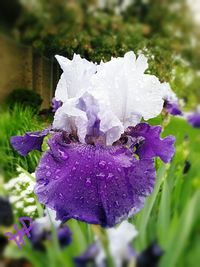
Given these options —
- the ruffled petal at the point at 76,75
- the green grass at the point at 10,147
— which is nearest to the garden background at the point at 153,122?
the green grass at the point at 10,147

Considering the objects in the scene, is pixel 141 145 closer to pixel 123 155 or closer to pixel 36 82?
pixel 123 155

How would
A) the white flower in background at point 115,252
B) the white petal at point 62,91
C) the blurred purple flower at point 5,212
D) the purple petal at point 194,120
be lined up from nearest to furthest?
the white flower in background at point 115,252 → the blurred purple flower at point 5,212 → the white petal at point 62,91 → the purple petal at point 194,120

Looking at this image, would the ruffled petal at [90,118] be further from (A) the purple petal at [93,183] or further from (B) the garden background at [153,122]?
(B) the garden background at [153,122]

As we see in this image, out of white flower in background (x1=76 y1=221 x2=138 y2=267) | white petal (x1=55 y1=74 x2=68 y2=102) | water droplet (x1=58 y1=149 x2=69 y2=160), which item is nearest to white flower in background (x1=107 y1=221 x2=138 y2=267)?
white flower in background (x1=76 y1=221 x2=138 y2=267)

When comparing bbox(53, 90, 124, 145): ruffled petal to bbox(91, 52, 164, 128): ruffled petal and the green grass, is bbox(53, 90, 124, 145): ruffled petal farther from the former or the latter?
the green grass

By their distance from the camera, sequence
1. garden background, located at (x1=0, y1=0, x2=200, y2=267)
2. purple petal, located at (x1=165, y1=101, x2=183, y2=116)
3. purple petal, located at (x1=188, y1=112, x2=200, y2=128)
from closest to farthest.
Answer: garden background, located at (x1=0, y1=0, x2=200, y2=267) → purple petal, located at (x1=165, y1=101, x2=183, y2=116) → purple petal, located at (x1=188, y1=112, x2=200, y2=128)

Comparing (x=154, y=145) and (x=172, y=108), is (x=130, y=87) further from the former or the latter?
(x=172, y=108)

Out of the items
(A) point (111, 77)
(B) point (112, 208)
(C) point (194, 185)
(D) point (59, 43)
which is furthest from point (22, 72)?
(B) point (112, 208)
